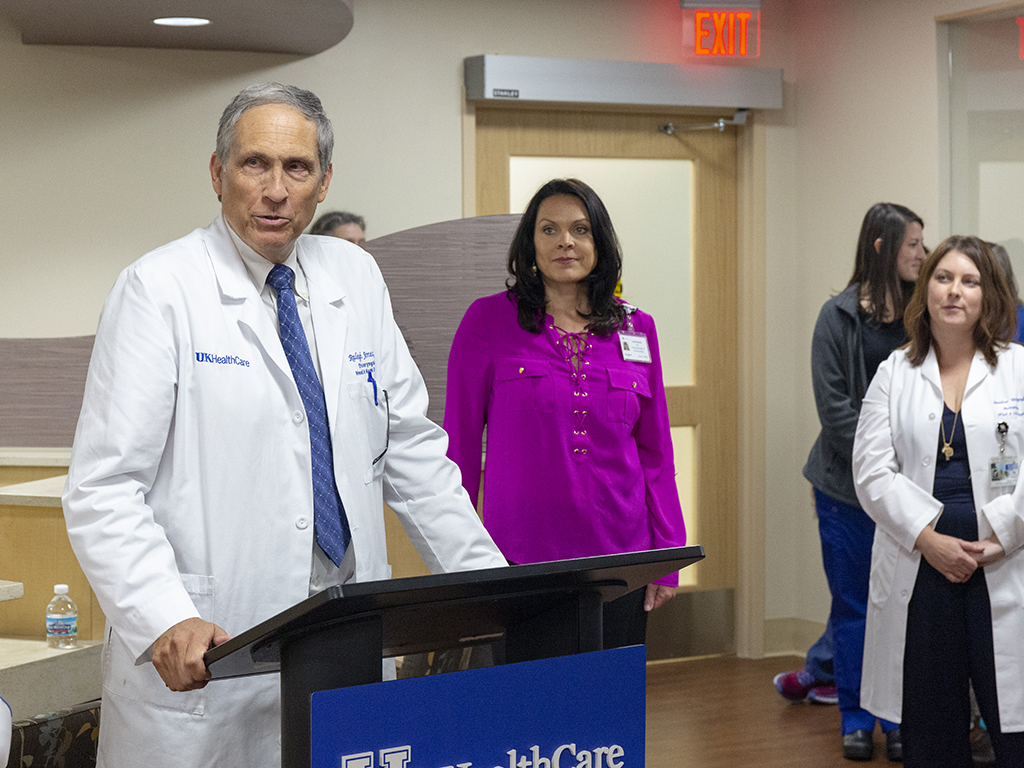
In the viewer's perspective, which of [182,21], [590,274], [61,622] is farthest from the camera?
[182,21]

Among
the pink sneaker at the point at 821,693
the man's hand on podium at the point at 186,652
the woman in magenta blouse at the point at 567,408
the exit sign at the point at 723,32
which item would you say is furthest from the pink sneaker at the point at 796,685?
the man's hand on podium at the point at 186,652

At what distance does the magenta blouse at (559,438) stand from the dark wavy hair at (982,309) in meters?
0.95

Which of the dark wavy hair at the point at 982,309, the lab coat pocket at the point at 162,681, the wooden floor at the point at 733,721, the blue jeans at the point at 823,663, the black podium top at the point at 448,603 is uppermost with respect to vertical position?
the dark wavy hair at the point at 982,309

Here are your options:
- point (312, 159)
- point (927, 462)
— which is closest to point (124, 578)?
point (312, 159)

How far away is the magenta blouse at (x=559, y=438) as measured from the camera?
2.41 m

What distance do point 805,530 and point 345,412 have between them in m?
3.60

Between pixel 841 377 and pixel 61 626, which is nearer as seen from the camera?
pixel 61 626

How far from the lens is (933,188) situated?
4.30m

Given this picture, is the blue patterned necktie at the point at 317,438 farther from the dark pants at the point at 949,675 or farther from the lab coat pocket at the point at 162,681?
the dark pants at the point at 949,675

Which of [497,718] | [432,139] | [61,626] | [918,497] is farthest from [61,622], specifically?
[432,139]

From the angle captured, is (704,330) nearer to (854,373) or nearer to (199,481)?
(854,373)

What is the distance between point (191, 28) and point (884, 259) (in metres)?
2.30

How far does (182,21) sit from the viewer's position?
3.52m

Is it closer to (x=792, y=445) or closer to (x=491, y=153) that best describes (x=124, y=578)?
(x=491, y=153)
